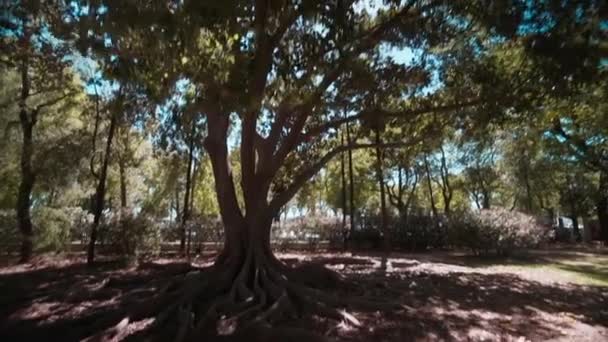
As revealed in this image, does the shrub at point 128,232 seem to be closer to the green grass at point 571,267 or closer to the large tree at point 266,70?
the large tree at point 266,70

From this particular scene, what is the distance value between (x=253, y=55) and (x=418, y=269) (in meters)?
8.25

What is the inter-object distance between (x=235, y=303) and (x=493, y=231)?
11.2 meters

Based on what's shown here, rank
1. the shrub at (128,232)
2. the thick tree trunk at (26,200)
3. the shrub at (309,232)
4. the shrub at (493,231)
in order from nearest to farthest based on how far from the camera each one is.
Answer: the shrub at (128,232)
the thick tree trunk at (26,200)
the shrub at (493,231)
the shrub at (309,232)

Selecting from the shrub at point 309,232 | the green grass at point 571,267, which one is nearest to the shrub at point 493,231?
the green grass at point 571,267

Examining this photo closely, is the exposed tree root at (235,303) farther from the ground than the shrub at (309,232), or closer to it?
closer to it

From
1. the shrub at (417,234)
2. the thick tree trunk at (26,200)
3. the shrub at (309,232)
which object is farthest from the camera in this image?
the shrub at (417,234)

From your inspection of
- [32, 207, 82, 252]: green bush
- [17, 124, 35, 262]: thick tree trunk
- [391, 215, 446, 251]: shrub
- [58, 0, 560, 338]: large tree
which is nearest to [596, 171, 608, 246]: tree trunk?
[391, 215, 446, 251]: shrub

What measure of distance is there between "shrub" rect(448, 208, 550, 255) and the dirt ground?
1873mm

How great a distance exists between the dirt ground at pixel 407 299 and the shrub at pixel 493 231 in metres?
1.87

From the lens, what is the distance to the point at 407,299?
741 cm

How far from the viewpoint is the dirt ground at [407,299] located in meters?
5.61

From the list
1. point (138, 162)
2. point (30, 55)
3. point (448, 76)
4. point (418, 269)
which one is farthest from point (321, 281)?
point (138, 162)

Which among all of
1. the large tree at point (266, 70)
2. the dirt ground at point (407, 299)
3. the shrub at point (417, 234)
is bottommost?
the dirt ground at point (407, 299)

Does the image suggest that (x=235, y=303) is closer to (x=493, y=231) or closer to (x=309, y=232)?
(x=493, y=231)
